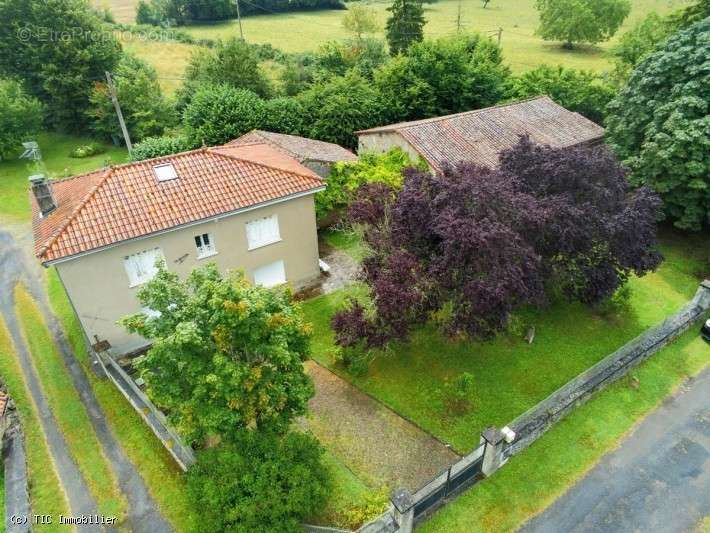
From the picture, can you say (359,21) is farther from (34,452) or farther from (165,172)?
(34,452)

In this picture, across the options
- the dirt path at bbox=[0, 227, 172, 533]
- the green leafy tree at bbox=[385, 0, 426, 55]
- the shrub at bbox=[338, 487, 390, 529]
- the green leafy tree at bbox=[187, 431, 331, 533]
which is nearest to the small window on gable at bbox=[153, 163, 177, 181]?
the dirt path at bbox=[0, 227, 172, 533]

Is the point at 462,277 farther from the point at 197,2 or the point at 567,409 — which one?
the point at 197,2

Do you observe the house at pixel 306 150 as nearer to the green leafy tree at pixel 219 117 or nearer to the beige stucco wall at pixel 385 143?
the green leafy tree at pixel 219 117

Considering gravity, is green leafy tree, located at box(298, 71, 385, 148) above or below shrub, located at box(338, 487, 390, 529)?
above

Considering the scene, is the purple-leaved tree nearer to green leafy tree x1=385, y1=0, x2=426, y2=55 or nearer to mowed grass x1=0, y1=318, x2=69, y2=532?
mowed grass x1=0, y1=318, x2=69, y2=532

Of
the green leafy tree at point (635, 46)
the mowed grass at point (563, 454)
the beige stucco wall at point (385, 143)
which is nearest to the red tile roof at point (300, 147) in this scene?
the beige stucco wall at point (385, 143)

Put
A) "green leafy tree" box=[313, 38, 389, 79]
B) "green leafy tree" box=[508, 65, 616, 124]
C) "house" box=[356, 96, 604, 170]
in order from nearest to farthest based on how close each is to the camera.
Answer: "house" box=[356, 96, 604, 170], "green leafy tree" box=[508, 65, 616, 124], "green leafy tree" box=[313, 38, 389, 79]
